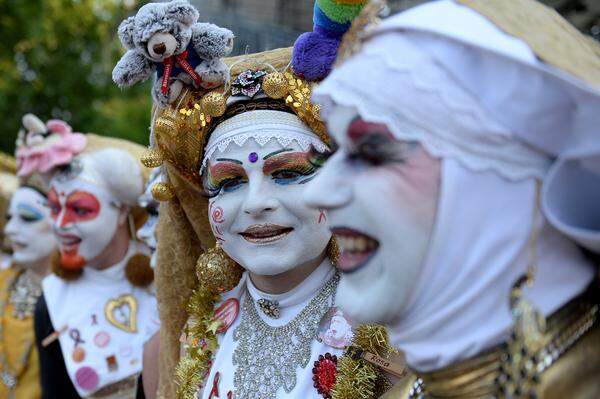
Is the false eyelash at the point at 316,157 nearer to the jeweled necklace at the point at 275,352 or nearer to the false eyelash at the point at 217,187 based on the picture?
the false eyelash at the point at 217,187

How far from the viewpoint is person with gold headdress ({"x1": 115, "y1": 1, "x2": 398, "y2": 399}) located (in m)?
2.37

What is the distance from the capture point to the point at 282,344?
245 cm

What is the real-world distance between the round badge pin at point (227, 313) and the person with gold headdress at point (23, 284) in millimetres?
2078

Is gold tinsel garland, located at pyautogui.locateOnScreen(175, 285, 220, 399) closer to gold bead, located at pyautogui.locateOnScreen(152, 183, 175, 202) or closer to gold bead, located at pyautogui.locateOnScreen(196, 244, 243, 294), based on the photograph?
gold bead, located at pyautogui.locateOnScreen(196, 244, 243, 294)

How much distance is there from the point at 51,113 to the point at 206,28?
6789mm

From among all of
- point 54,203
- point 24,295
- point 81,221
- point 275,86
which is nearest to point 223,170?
point 275,86

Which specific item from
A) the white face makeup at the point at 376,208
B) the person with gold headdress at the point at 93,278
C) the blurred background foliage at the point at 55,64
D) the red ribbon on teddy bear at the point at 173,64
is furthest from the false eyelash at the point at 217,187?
the blurred background foliage at the point at 55,64

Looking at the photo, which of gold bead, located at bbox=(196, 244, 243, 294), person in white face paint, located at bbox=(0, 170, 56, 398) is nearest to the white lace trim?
gold bead, located at bbox=(196, 244, 243, 294)

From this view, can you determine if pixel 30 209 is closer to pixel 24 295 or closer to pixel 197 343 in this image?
pixel 24 295

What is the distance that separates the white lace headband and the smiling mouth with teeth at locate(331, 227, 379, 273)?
0.86 m

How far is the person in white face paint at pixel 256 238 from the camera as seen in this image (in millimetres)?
2379

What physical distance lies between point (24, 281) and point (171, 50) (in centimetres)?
289

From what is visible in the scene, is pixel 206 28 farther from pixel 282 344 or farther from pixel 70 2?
pixel 70 2

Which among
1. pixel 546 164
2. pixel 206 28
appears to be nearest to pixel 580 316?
pixel 546 164
